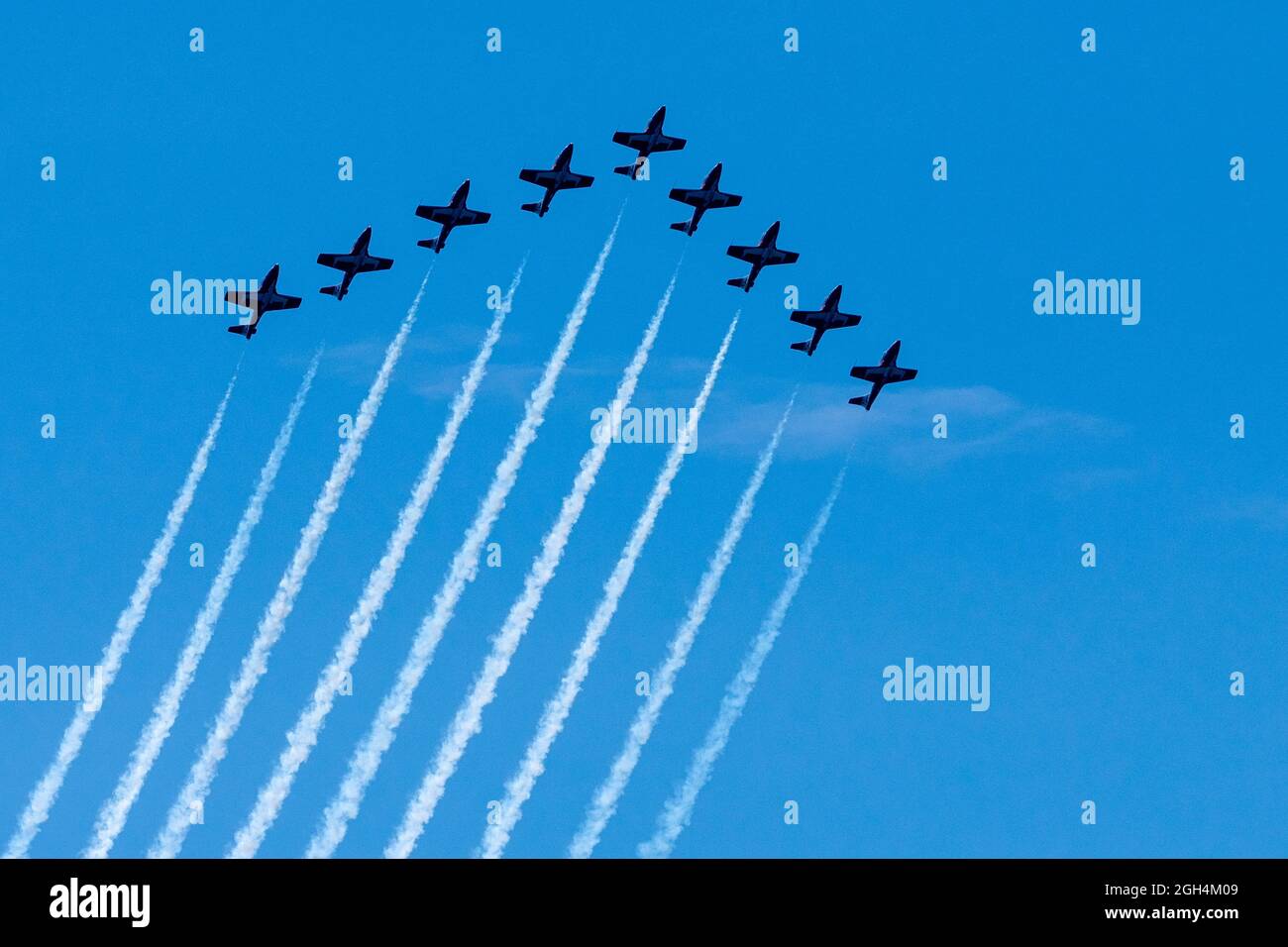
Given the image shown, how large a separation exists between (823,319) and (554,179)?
18821 millimetres

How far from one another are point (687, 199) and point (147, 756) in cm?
4627

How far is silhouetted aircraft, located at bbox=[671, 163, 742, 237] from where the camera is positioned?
6452 inches

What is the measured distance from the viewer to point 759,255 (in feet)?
544

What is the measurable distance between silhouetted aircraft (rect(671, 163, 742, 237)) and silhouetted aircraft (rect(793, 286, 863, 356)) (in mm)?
8528

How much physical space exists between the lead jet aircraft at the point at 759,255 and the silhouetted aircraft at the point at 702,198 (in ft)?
9.27
